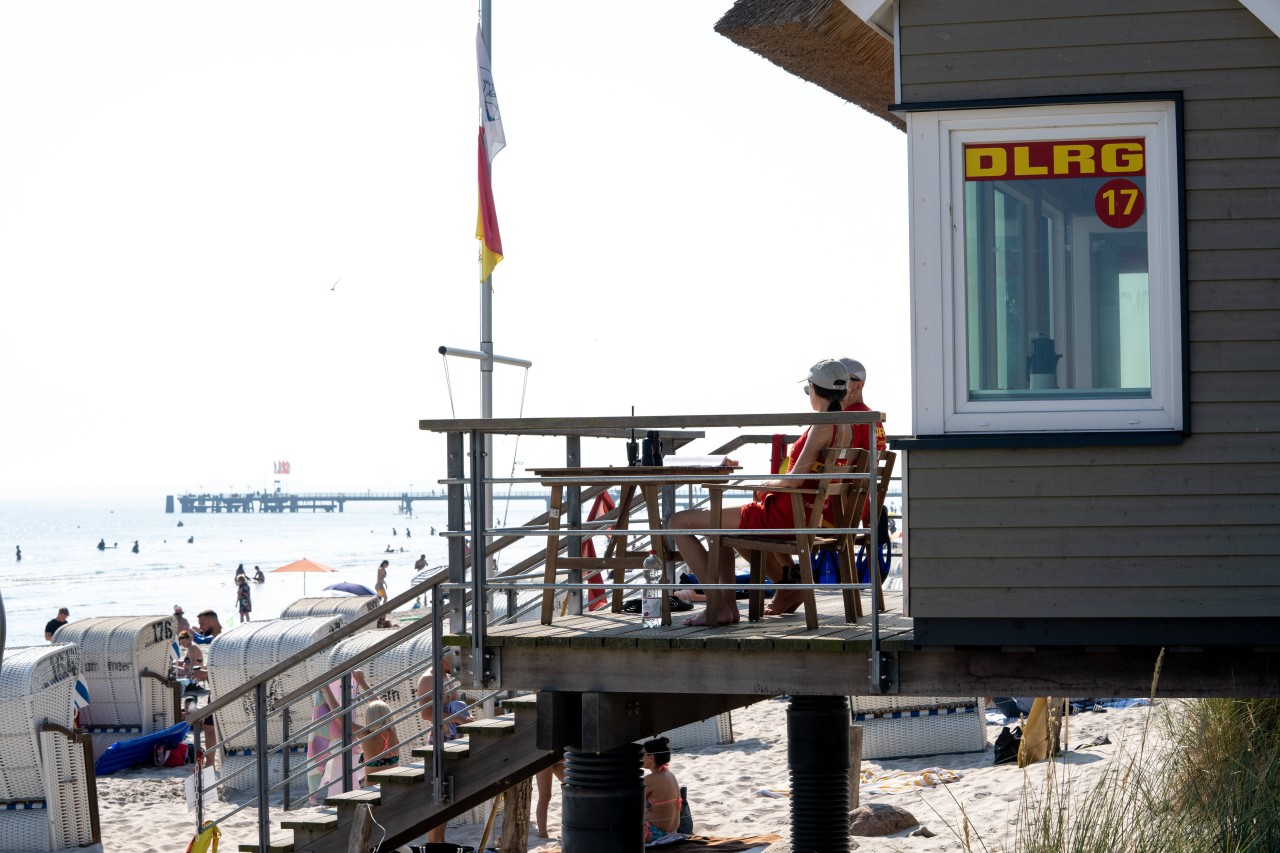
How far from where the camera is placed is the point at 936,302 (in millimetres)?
5840

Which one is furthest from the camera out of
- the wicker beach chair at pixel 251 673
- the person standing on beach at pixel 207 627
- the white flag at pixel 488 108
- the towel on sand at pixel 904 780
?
the person standing on beach at pixel 207 627

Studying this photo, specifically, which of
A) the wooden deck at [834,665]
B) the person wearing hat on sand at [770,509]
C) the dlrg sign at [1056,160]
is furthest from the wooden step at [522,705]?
Result: the dlrg sign at [1056,160]

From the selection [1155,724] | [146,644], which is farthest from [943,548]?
[146,644]

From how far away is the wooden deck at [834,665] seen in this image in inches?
231

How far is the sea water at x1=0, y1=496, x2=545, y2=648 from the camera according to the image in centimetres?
6338

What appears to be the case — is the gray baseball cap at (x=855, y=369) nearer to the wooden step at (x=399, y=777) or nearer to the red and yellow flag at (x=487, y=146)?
the wooden step at (x=399, y=777)

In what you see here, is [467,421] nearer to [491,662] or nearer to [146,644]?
[491,662]

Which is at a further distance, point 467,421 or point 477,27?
point 477,27

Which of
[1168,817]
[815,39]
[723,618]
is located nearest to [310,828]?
[723,618]

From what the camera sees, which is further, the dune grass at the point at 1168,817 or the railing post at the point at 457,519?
the railing post at the point at 457,519

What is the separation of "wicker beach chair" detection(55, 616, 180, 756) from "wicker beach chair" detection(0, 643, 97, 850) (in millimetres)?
5356

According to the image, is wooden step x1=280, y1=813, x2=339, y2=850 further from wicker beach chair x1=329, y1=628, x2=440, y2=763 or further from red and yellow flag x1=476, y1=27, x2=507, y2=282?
wicker beach chair x1=329, y1=628, x2=440, y2=763

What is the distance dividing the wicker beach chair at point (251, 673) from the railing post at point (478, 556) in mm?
10848

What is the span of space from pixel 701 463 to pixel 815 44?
81.4 inches
